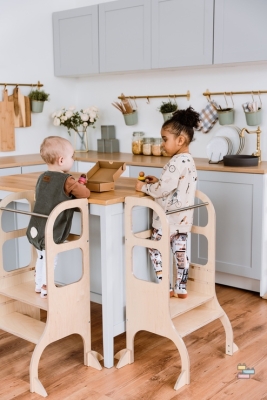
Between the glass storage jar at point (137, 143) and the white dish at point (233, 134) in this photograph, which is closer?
the white dish at point (233, 134)

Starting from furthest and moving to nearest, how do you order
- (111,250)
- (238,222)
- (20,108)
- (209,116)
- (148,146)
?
(20,108), (148,146), (209,116), (238,222), (111,250)

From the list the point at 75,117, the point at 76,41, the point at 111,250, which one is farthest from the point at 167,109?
the point at 111,250

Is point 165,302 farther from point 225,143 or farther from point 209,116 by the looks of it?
point 209,116

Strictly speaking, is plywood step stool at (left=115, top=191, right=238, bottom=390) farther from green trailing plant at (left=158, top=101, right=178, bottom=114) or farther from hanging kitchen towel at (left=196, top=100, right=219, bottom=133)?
green trailing plant at (left=158, top=101, right=178, bottom=114)

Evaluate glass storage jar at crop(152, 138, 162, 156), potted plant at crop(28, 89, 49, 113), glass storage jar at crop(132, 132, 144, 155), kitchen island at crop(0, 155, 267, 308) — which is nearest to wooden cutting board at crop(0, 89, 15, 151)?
potted plant at crop(28, 89, 49, 113)

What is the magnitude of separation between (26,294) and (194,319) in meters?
0.81

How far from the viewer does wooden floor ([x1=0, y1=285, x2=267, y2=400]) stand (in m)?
2.31

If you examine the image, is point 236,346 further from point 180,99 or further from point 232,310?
point 180,99

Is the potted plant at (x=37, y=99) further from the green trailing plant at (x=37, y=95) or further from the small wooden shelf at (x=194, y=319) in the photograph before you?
the small wooden shelf at (x=194, y=319)

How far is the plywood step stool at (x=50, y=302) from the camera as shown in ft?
7.59

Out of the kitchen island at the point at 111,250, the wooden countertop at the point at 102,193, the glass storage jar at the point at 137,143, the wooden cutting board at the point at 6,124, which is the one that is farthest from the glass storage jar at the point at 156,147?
the kitchen island at the point at 111,250

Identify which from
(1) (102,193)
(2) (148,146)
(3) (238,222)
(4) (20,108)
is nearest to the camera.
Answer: (1) (102,193)

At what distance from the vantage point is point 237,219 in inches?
142

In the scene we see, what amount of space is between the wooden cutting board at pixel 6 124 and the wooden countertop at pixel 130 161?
4.7 inches
